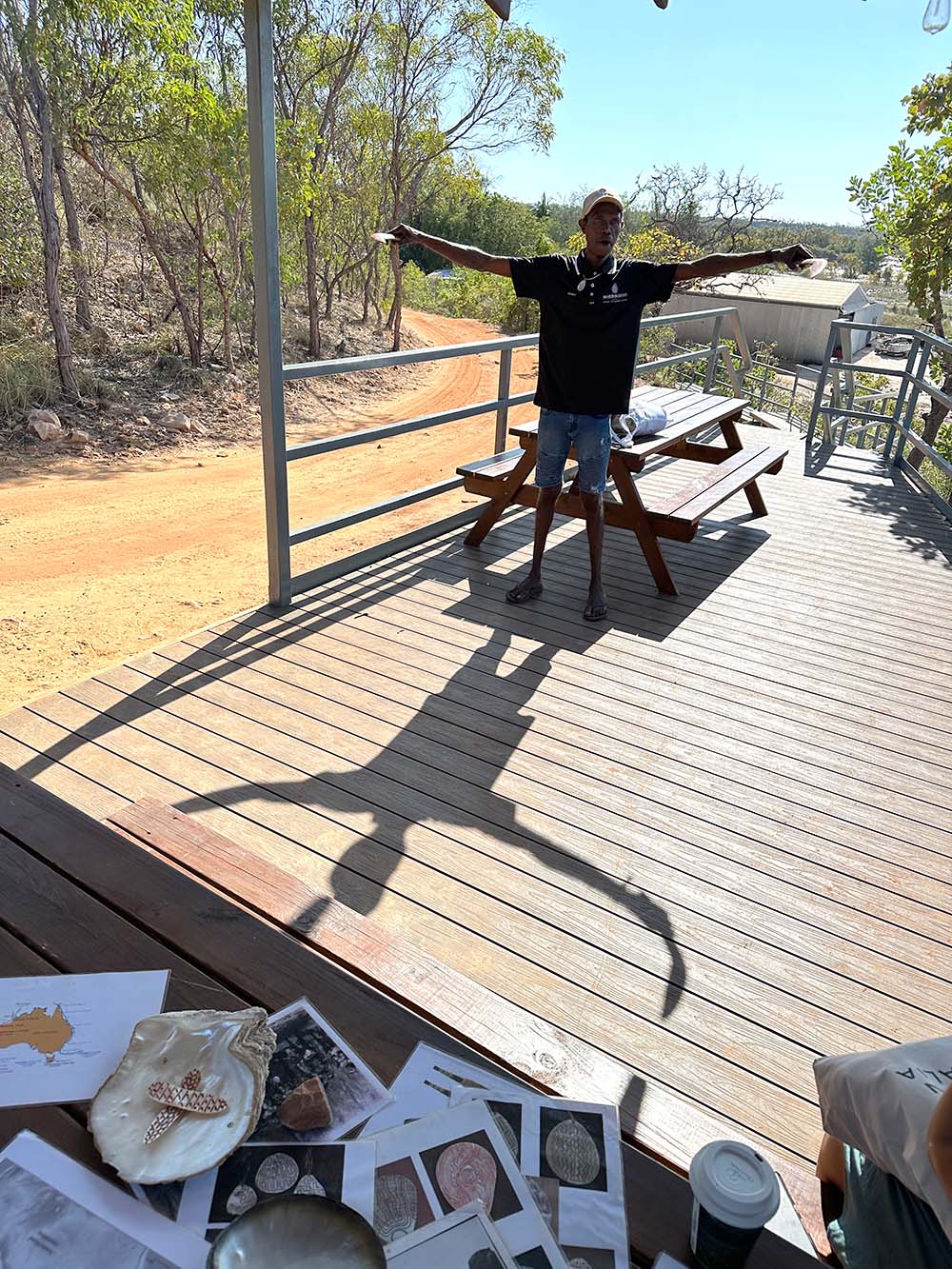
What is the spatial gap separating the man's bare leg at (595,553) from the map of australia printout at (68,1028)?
273 centimetres

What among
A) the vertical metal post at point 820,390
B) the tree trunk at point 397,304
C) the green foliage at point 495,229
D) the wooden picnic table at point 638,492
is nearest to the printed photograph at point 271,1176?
the wooden picnic table at point 638,492

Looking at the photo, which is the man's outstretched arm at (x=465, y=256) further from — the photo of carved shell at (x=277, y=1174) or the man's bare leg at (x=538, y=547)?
the photo of carved shell at (x=277, y=1174)

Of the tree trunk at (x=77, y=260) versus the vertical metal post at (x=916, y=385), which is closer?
the vertical metal post at (x=916, y=385)

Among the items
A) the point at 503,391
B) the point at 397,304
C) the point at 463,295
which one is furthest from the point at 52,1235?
the point at 463,295

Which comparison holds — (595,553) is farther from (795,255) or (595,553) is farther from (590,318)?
(795,255)

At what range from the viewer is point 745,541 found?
482 centimetres

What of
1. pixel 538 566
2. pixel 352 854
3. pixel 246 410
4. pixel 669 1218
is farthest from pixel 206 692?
pixel 246 410

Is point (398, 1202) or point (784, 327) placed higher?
point (398, 1202)

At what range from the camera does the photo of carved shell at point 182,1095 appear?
3.05 feet

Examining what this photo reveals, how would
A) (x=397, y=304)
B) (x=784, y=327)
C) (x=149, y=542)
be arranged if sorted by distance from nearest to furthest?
(x=149, y=542) → (x=397, y=304) → (x=784, y=327)

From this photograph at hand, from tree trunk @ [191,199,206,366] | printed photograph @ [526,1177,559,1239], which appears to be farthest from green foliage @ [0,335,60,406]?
printed photograph @ [526,1177,559,1239]

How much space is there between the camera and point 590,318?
3.19 m

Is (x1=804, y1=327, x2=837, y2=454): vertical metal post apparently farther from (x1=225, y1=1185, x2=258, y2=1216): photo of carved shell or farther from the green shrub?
the green shrub

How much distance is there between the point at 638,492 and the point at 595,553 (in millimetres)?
918
